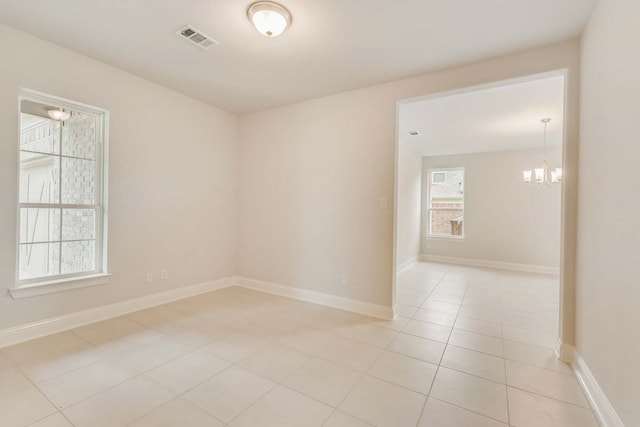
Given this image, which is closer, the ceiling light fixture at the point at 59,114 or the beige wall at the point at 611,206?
the beige wall at the point at 611,206

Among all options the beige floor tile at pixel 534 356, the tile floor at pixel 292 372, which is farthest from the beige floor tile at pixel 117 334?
the beige floor tile at pixel 534 356

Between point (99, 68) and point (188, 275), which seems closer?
point (99, 68)

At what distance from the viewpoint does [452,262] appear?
22.7 feet

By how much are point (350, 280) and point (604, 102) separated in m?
2.73

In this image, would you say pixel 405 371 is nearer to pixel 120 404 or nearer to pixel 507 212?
pixel 120 404

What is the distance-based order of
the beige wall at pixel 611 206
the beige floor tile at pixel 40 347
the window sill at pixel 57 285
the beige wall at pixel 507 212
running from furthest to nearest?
the beige wall at pixel 507 212 → the window sill at pixel 57 285 → the beige floor tile at pixel 40 347 → the beige wall at pixel 611 206

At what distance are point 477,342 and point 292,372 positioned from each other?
1.83 meters

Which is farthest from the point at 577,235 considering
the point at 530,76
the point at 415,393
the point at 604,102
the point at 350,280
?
the point at 350,280

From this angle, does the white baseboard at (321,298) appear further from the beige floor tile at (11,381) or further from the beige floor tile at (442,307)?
the beige floor tile at (11,381)

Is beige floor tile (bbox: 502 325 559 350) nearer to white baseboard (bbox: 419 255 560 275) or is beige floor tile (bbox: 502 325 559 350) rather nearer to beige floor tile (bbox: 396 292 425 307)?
beige floor tile (bbox: 396 292 425 307)

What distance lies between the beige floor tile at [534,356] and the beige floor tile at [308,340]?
160 cm

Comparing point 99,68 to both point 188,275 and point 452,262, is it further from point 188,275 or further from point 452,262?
point 452,262

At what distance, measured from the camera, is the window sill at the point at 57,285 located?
7.95 feet

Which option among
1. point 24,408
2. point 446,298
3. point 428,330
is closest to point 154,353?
point 24,408
